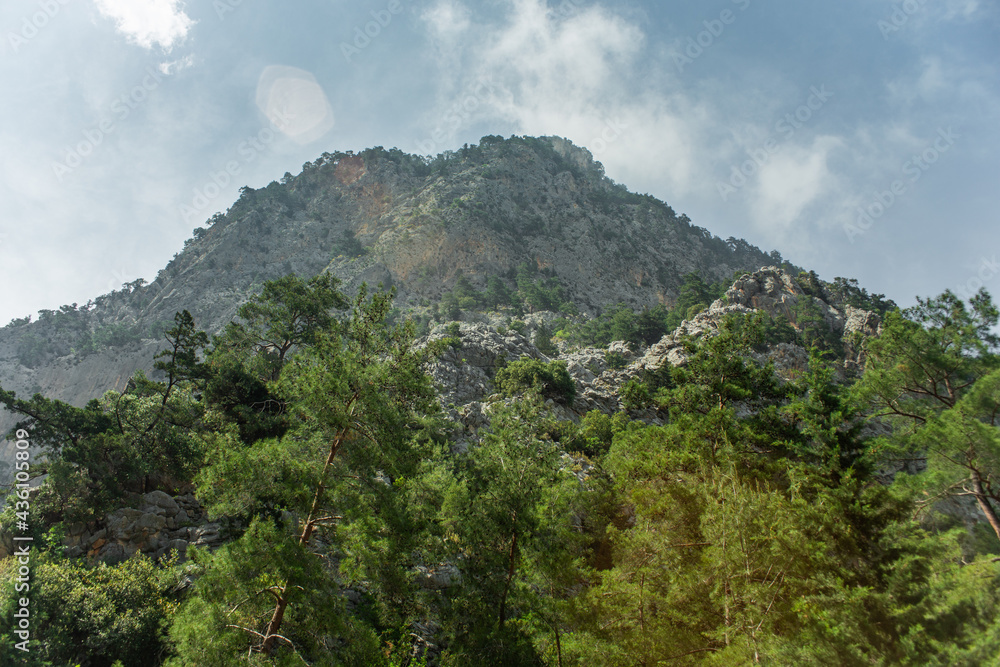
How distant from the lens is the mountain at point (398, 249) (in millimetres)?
67062

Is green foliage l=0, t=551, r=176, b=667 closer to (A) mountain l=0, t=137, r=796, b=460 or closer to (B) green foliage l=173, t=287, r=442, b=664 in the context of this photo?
(B) green foliage l=173, t=287, r=442, b=664

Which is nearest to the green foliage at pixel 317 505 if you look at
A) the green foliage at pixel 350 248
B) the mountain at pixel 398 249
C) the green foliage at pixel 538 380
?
the green foliage at pixel 538 380

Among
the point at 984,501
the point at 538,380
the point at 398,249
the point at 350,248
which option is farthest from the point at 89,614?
the point at 350,248

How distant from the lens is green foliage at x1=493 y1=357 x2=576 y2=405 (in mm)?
28473

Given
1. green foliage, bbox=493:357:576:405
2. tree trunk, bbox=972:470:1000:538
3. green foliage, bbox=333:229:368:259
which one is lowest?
tree trunk, bbox=972:470:1000:538

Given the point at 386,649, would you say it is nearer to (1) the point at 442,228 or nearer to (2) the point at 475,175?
(1) the point at 442,228

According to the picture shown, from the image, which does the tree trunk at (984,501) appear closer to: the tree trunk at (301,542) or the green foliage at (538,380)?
the tree trunk at (301,542)

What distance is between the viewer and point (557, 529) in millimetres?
10398

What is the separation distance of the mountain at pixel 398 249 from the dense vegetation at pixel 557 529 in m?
58.7

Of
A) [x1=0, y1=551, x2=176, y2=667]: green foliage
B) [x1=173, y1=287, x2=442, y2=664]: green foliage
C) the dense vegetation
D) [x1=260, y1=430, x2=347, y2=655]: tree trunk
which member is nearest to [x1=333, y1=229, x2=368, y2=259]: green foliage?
the dense vegetation

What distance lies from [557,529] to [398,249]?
70.8 meters

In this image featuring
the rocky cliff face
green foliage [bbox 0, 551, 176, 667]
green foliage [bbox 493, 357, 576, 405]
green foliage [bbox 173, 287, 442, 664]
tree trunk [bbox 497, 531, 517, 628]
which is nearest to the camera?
green foliage [bbox 173, 287, 442, 664]

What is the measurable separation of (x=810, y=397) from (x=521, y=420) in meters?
8.27

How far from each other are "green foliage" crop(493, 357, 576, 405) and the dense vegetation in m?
13.1
